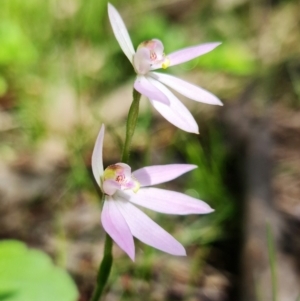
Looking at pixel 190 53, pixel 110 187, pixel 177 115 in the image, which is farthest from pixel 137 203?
pixel 190 53

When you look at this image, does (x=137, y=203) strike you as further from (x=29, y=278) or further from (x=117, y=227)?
(x=29, y=278)

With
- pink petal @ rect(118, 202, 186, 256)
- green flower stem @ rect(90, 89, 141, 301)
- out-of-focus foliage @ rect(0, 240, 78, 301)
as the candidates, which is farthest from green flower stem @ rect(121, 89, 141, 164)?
out-of-focus foliage @ rect(0, 240, 78, 301)

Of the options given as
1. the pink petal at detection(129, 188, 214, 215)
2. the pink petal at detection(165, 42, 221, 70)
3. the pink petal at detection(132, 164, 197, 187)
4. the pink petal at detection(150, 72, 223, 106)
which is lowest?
the pink petal at detection(129, 188, 214, 215)

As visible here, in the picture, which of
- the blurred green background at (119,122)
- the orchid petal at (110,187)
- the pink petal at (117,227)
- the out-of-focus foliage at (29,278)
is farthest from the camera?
the blurred green background at (119,122)

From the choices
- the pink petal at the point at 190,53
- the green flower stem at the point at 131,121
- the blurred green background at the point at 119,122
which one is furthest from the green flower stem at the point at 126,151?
the blurred green background at the point at 119,122

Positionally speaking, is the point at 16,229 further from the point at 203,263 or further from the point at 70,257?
the point at 203,263

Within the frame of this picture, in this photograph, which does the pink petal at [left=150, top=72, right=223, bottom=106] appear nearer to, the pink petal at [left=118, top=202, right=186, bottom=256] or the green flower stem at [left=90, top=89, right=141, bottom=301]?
the green flower stem at [left=90, top=89, right=141, bottom=301]

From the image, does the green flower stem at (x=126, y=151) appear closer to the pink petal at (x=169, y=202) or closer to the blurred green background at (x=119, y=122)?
the pink petal at (x=169, y=202)
